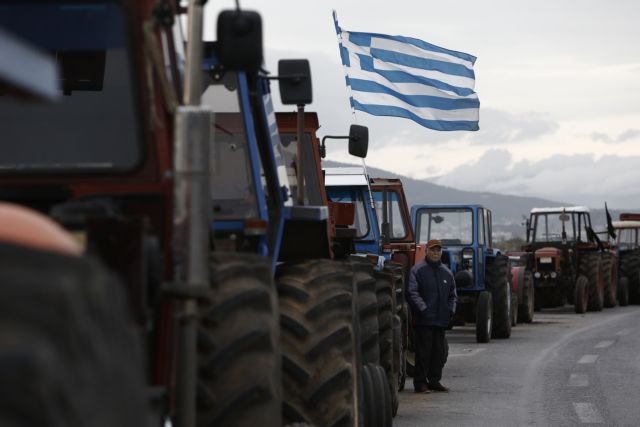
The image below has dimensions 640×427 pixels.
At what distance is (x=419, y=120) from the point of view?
23.2 m

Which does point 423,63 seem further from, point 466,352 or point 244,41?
point 244,41

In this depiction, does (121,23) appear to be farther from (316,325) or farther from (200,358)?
(316,325)

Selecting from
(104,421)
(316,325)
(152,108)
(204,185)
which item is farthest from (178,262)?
(316,325)

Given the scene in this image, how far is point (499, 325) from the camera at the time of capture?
25.5 metres

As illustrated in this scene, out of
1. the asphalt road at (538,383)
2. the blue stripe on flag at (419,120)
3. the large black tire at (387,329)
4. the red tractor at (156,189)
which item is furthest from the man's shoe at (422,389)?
the red tractor at (156,189)

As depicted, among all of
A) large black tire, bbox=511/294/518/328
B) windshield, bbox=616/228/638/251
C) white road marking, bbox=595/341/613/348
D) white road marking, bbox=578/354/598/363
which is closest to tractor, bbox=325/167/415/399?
white road marking, bbox=578/354/598/363

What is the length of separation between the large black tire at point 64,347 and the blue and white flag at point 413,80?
1888cm

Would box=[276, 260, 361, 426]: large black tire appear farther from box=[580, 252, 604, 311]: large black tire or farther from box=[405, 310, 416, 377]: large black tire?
box=[580, 252, 604, 311]: large black tire

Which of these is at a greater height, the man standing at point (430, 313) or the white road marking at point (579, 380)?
the man standing at point (430, 313)

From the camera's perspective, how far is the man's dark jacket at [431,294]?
16.4 meters

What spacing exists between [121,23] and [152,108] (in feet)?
1.00

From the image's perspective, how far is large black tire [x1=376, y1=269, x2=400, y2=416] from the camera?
12.5m

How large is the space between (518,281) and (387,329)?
17595mm

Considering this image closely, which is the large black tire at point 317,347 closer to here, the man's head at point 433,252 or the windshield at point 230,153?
the windshield at point 230,153
